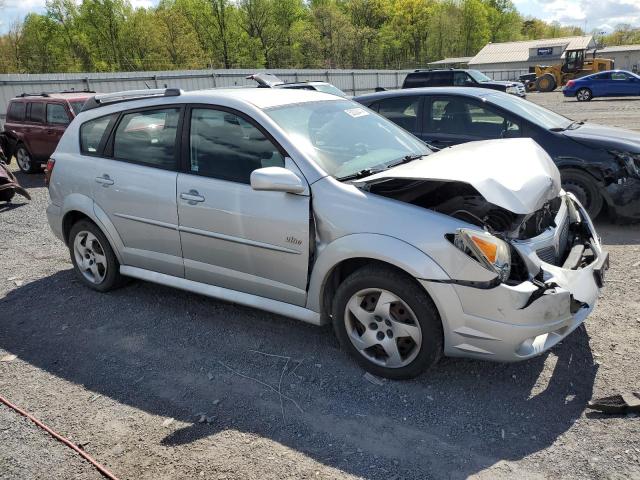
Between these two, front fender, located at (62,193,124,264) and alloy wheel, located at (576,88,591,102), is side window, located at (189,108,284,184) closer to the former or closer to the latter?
front fender, located at (62,193,124,264)

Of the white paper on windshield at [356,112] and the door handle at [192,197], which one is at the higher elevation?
the white paper on windshield at [356,112]

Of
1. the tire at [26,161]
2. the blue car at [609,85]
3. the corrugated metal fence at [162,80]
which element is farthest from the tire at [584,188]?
the blue car at [609,85]

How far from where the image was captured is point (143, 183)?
4258mm

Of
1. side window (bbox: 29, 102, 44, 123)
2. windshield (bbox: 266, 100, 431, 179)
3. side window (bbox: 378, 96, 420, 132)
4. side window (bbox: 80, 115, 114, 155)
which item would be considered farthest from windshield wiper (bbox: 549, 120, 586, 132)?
side window (bbox: 29, 102, 44, 123)

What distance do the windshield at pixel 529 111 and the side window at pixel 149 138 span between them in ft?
14.4

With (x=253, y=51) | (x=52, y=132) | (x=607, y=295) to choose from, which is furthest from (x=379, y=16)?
(x=607, y=295)

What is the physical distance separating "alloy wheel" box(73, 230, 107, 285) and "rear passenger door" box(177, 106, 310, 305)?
4.06 ft

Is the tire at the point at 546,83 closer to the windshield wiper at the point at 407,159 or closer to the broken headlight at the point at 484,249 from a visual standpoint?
the windshield wiper at the point at 407,159

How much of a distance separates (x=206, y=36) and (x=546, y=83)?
124 feet

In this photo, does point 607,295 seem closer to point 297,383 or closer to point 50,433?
point 297,383

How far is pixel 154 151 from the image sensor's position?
4.29 meters

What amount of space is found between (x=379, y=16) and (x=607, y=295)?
8679 centimetres

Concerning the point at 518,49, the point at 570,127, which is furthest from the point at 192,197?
the point at 518,49

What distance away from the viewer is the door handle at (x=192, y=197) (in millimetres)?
3896
